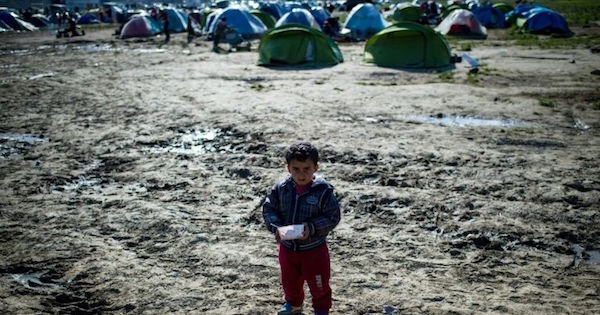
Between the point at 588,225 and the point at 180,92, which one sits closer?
the point at 588,225

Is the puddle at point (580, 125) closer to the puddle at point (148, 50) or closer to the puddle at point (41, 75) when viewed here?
the puddle at point (41, 75)

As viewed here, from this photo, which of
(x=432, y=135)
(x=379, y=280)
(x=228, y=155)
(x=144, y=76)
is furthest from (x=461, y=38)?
(x=379, y=280)

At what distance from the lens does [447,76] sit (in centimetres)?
1533

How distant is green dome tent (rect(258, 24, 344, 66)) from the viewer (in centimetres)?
1873

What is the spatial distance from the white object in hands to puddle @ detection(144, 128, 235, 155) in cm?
536

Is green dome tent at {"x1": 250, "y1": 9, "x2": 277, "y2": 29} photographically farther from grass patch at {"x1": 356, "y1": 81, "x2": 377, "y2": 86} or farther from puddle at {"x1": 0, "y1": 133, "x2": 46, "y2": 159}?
puddle at {"x1": 0, "y1": 133, "x2": 46, "y2": 159}

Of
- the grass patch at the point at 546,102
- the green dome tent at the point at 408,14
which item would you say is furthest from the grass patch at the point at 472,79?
the green dome tent at the point at 408,14

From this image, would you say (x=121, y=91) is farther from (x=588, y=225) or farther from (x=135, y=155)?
(x=588, y=225)

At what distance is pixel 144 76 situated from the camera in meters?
16.3

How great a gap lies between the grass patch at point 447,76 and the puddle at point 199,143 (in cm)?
822

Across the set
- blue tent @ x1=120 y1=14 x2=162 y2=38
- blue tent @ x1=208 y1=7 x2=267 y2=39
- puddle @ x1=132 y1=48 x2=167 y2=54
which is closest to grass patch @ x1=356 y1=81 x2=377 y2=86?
puddle @ x1=132 y1=48 x2=167 y2=54

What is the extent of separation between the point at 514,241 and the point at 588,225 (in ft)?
3.47

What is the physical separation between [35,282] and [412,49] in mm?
15827

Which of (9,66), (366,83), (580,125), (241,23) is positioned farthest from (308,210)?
(241,23)
